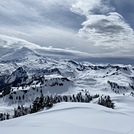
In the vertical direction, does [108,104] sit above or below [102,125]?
below

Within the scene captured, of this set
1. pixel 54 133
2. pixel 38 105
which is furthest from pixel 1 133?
pixel 38 105

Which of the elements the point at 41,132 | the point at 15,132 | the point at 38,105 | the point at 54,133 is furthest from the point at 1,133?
the point at 38,105

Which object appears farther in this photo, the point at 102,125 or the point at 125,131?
the point at 102,125

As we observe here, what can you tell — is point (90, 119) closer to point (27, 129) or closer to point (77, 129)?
point (77, 129)

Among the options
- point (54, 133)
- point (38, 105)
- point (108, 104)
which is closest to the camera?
point (54, 133)

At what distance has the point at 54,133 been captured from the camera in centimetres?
2050

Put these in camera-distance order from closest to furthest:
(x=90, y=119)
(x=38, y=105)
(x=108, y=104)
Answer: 1. (x=90, y=119)
2. (x=38, y=105)
3. (x=108, y=104)

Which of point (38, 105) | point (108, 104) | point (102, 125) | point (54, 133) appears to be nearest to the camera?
point (54, 133)

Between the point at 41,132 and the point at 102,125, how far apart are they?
806cm

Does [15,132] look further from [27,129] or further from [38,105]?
[38,105]

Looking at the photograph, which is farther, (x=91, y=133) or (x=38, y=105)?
(x=38, y=105)

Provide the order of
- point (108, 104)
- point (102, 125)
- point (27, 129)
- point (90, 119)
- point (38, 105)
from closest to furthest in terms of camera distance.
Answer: point (27, 129) → point (102, 125) → point (90, 119) → point (38, 105) → point (108, 104)

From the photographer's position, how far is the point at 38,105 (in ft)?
249

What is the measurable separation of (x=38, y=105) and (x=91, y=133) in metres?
56.7
